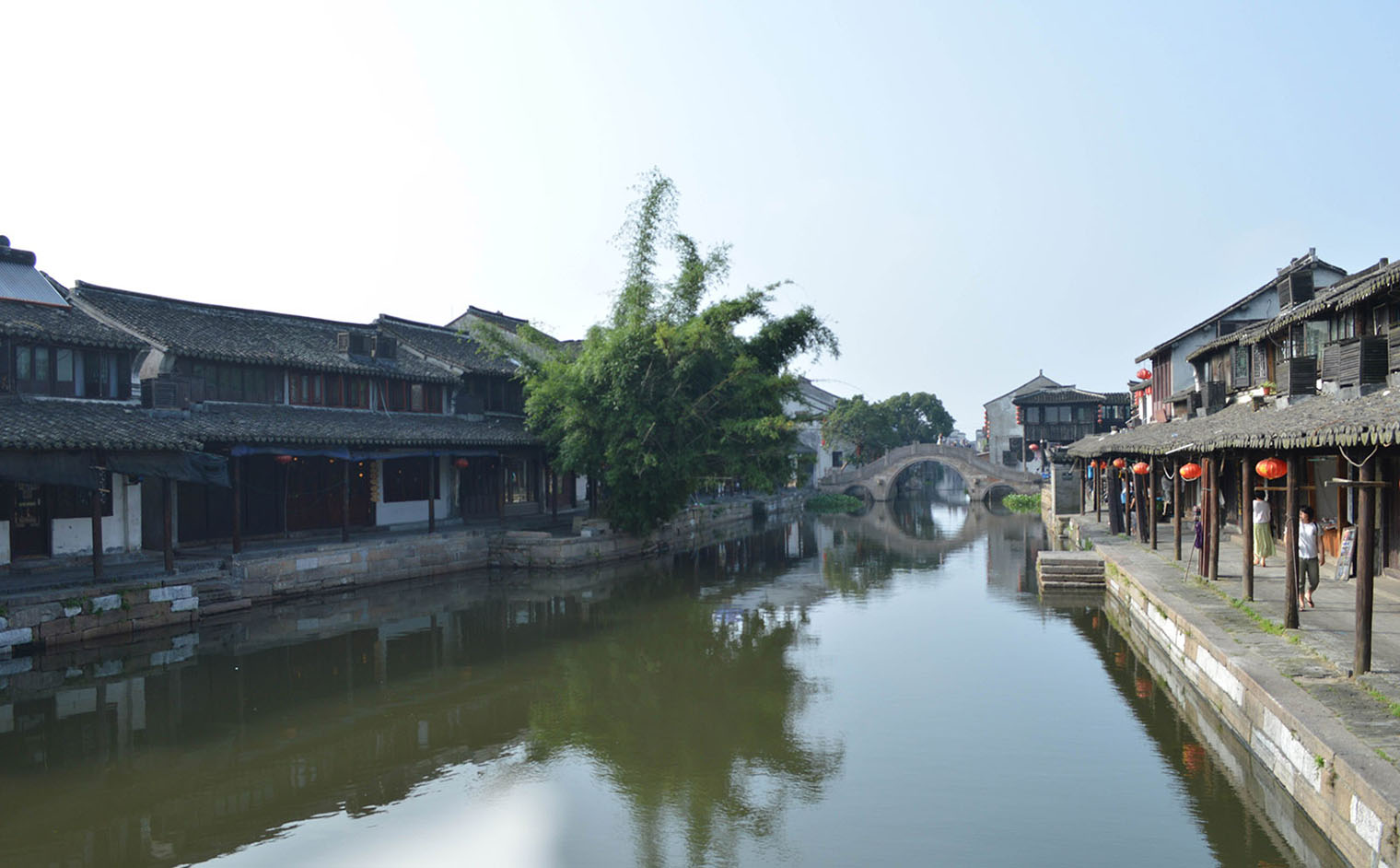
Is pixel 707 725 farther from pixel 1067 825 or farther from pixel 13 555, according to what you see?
pixel 13 555

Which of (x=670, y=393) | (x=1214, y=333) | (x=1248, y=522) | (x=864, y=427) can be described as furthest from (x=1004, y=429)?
(x=1248, y=522)

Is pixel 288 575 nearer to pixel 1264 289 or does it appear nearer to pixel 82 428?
pixel 82 428

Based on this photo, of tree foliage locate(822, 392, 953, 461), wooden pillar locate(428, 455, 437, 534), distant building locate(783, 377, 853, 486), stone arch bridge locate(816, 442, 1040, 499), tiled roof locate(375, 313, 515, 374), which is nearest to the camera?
wooden pillar locate(428, 455, 437, 534)

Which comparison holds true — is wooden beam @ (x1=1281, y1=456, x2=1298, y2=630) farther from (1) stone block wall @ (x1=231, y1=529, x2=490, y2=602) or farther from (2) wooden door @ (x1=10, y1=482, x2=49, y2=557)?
(2) wooden door @ (x1=10, y1=482, x2=49, y2=557)

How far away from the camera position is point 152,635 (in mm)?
17531

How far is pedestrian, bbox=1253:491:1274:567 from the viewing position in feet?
50.7

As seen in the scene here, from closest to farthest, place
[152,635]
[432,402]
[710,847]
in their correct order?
1. [710,847]
2. [152,635]
3. [432,402]

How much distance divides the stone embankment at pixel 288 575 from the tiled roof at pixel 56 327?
17.3 feet

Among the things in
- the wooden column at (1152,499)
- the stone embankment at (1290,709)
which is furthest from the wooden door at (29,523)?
the wooden column at (1152,499)

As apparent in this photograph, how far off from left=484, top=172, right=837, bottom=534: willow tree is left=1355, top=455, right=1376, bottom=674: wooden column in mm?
16388

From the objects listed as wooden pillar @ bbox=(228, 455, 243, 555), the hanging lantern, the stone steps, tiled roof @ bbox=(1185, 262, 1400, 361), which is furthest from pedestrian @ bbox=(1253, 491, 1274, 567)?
wooden pillar @ bbox=(228, 455, 243, 555)

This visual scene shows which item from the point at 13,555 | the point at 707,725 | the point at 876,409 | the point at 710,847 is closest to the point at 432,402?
the point at 13,555

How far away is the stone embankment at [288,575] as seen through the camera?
16.3 m

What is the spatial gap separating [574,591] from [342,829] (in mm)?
14466
